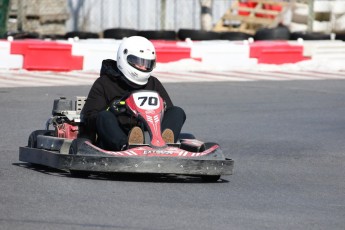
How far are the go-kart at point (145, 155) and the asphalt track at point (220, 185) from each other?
0.09 metres

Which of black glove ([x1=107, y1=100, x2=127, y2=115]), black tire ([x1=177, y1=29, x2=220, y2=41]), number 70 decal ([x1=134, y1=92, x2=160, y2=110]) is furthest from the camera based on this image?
black tire ([x1=177, y1=29, x2=220, y2=41])

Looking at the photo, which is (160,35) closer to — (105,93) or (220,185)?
(105,93)

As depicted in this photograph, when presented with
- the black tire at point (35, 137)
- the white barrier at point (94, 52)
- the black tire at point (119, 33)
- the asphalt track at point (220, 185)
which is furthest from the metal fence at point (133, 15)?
the black tire at point (35, 137)

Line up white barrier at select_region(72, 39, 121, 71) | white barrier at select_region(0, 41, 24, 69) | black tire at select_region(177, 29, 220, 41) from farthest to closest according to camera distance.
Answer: black tire at select_region(177, 29, 220, 41)
white barrier at select_region(72, 39, 121, 71)
white barrier at select_region(0, 41, 24, 69)

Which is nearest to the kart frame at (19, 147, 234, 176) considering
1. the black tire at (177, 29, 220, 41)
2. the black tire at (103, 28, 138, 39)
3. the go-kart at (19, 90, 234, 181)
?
the go-kart at (19, 90, 234, 181)

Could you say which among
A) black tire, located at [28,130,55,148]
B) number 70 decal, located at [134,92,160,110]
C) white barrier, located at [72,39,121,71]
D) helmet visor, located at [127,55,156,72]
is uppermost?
helmet visor, located at [127,55,156,72]

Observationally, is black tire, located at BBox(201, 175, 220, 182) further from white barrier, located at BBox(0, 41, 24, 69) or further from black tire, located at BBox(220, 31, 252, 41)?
black tire, located at BBox(220, 31, 252, 41)

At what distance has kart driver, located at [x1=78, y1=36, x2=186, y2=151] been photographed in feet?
25.0

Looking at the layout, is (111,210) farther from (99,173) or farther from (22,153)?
(22,153)

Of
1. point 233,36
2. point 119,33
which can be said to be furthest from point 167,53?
point 233,36

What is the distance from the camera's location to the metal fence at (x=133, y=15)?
25.4 m

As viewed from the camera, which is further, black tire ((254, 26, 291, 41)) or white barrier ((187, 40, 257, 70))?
black tire ((254, 26, 291, 41))

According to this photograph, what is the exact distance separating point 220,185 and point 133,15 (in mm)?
18404

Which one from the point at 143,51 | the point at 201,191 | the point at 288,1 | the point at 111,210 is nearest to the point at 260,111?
the point at 143,51
